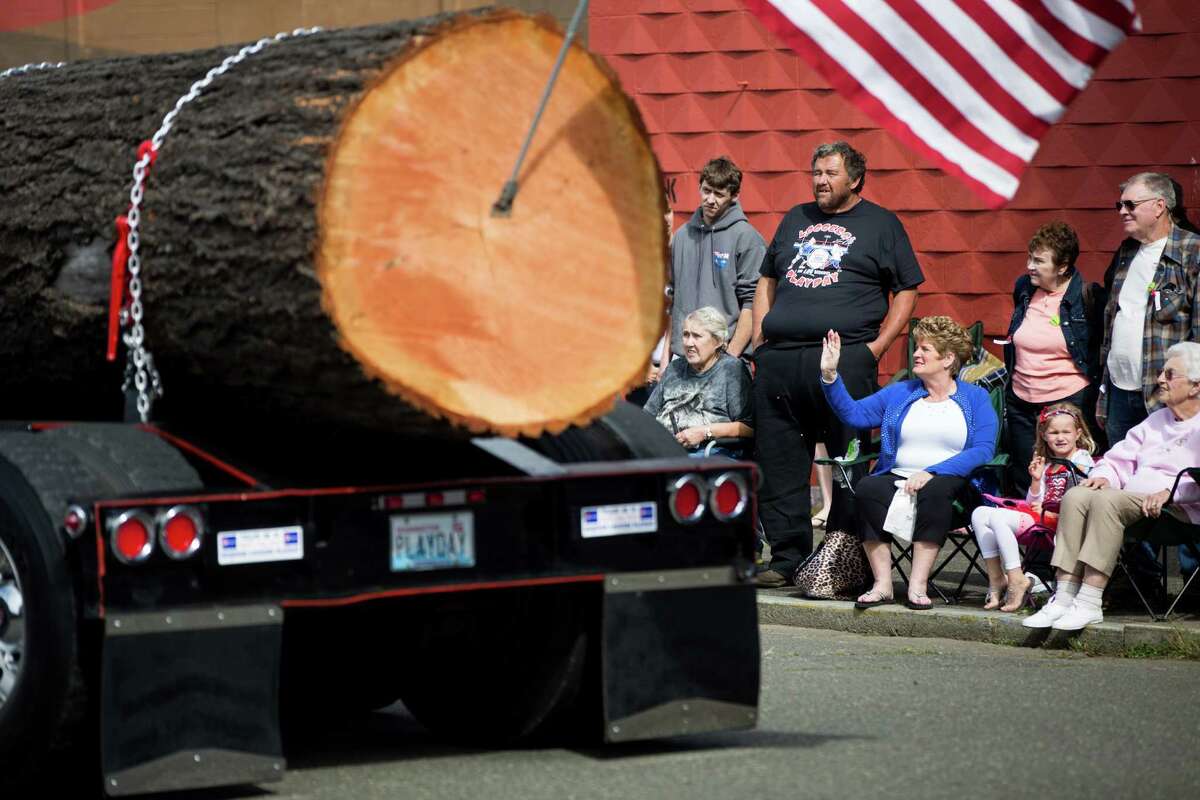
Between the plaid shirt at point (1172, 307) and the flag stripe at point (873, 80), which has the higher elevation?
the flag stripe at point (873, 80)

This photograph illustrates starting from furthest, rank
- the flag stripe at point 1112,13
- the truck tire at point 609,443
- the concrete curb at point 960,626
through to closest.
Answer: the concrete curb at point 960,626
the truck tire at point 609,443
the flag stripe at point 1112,13

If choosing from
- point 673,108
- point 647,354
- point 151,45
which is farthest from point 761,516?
point 151,45

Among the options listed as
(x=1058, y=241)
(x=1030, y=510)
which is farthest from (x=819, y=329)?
(x=1030, y=510)

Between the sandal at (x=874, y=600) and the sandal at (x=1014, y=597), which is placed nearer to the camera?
the sandal at (x=1014, y=597)

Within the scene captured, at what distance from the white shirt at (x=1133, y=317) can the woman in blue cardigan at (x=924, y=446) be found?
68 cm

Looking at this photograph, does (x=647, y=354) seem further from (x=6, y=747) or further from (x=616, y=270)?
(x=6, y=747)

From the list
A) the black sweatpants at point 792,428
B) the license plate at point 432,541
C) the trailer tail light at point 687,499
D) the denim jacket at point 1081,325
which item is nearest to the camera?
A: the license plate at point 432,541

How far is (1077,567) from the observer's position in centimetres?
872

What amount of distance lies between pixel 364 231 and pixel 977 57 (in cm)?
175

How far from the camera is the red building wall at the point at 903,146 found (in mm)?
11945

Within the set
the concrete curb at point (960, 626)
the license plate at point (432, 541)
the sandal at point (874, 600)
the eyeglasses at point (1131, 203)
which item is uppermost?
the eyeglasses at point (1131, 203)

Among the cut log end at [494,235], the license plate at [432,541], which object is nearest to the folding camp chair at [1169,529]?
the cut log end at [494,235]

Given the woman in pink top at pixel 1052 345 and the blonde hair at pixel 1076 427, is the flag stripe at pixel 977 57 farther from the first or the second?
the woman in pink top at pixel 1052 345

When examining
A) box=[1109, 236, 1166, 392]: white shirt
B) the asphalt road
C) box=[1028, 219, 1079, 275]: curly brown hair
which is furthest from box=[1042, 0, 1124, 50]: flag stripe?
box=[1028, 219, 1079, 275]: curly brown hair
